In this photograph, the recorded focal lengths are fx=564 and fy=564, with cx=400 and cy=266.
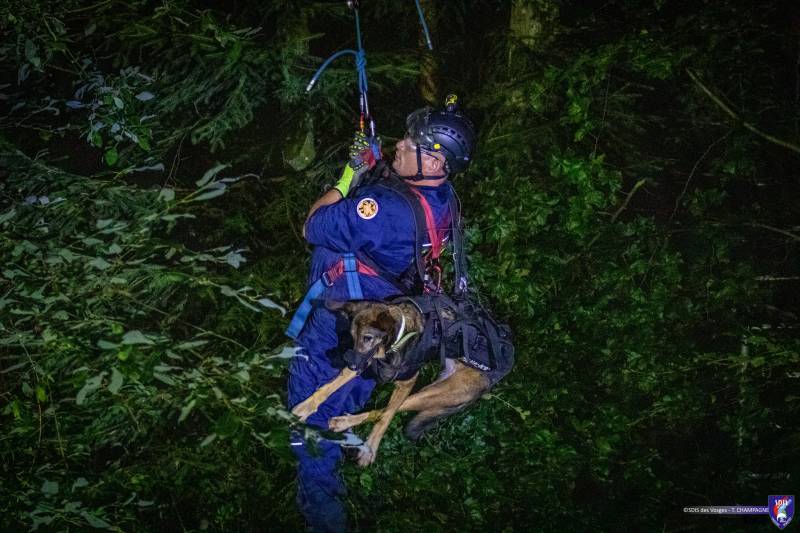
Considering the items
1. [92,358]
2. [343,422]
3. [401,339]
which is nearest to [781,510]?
[401,339]

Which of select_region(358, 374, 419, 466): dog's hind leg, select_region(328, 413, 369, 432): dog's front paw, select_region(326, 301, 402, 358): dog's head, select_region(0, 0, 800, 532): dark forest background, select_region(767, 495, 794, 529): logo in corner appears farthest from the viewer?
select_region(0, 0, 800, 532): dark forest background

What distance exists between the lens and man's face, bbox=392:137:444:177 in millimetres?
3705

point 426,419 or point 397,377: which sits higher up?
point 397,377

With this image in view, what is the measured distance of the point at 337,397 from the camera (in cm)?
399

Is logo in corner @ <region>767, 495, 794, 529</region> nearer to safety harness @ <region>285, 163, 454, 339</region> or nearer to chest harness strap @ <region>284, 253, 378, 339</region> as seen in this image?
safety harness @ <region>285, 163, 454, 339</region>

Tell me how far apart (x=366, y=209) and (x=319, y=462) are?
1.84 meters

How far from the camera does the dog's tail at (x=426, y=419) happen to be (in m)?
4.19

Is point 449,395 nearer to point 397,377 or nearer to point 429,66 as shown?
point 397,377

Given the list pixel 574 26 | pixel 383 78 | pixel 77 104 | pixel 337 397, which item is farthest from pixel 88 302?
pixel 574 26

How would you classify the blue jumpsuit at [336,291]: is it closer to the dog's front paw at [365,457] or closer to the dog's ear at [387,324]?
the dog's front paw at [365,457]

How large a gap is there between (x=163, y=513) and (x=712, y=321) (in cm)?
487

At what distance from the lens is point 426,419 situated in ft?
14.0

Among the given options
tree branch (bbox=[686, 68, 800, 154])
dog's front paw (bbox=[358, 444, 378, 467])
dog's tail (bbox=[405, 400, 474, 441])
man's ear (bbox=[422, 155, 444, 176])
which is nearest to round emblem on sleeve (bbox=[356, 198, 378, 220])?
man's ear (bbox=[422, 155, 444, 176])

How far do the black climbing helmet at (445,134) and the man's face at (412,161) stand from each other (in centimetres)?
4
